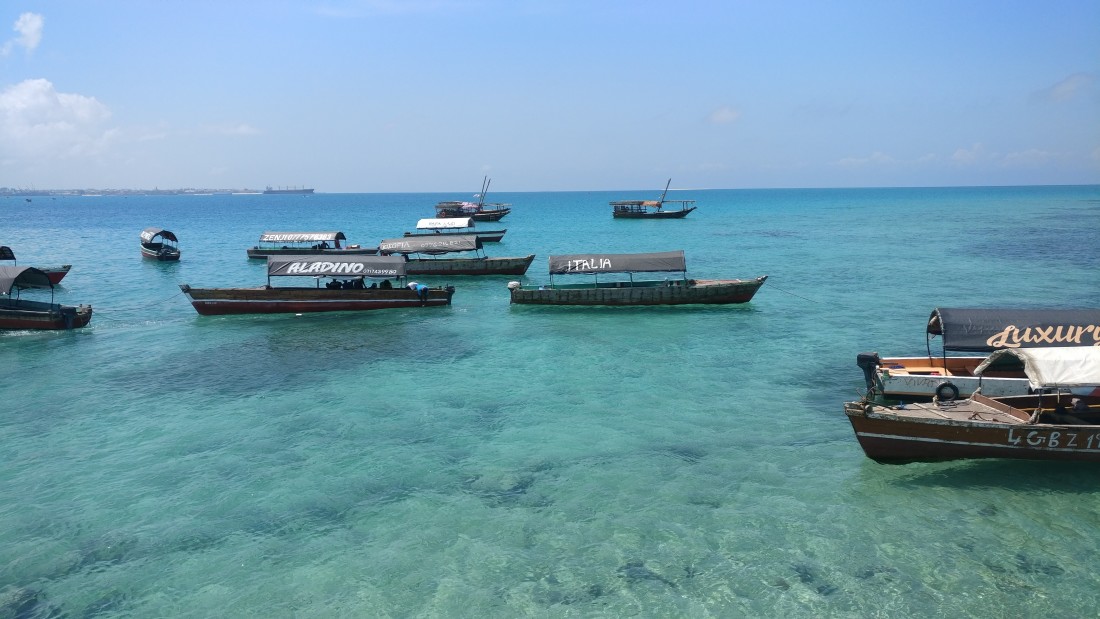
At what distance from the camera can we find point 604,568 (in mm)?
13258

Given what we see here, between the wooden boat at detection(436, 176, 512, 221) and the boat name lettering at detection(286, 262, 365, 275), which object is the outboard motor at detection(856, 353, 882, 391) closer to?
the boat name lettering at detection(286, 262, 365, 275)

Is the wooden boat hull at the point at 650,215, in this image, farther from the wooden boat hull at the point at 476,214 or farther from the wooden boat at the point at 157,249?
the wooden boat at the point at 157,249

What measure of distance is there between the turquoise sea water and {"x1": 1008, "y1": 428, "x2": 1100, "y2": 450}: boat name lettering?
945mm

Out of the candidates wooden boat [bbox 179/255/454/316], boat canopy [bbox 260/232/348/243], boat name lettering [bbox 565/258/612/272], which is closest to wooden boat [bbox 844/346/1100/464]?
boat name lettering [bbox 565/258/612/272]

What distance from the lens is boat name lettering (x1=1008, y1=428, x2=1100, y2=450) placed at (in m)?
15.7

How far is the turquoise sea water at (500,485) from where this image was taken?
12.7m

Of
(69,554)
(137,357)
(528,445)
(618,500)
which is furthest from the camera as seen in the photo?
(137,357)

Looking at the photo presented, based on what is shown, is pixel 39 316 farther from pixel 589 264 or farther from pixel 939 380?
pixel 939 380

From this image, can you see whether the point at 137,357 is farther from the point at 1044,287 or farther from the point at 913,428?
the point at 1044,287

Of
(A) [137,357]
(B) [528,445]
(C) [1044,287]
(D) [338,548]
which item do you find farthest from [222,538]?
(C) [1044,287]

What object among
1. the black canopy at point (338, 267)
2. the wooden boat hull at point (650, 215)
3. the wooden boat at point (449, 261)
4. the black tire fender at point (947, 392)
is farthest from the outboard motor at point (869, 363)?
the wooden boat hull at point (650, 215)

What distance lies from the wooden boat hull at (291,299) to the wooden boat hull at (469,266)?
1308 centimetres

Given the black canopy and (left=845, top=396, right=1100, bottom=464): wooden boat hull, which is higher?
the black canopy

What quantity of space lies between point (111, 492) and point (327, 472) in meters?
5.13
